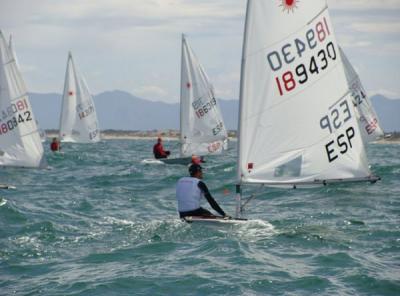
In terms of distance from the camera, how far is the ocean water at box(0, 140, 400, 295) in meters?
10.5

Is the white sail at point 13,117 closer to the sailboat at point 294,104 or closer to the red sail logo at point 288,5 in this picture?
the sailboat at point 294,104

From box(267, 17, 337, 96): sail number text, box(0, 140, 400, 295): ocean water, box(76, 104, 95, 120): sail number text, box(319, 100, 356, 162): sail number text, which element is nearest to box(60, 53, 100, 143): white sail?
box(76, 104, 95, 120): sail number text

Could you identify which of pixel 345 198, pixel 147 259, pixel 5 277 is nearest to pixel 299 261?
pixel 147 259

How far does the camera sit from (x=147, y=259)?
12.0m

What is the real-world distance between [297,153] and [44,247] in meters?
4.73

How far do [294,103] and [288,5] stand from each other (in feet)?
5.70

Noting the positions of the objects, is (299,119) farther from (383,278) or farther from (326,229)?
(383,278)

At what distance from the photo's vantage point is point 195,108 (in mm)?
33406

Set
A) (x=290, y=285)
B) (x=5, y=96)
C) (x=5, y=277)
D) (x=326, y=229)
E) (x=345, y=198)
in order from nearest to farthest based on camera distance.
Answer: (x=290, y=285) < (x=5, y=277) < (x=326, y=229) < (x=345, y=198) < (x=5, y=96)

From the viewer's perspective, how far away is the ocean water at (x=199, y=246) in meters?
10.5

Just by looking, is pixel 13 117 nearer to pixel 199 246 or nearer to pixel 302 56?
pixel 302 56

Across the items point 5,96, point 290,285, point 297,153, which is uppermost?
point 5,96

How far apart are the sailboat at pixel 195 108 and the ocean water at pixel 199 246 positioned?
38.4 ft

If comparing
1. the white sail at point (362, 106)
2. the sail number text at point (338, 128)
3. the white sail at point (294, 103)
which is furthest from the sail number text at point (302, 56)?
the white sail at point (362, 106)
